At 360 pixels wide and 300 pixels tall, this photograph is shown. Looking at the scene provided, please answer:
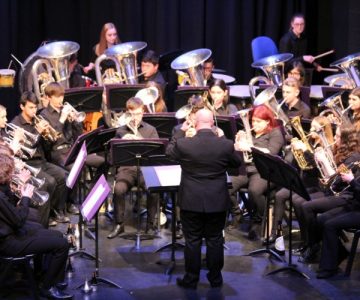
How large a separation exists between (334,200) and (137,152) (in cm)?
192

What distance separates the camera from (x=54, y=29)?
12141mm

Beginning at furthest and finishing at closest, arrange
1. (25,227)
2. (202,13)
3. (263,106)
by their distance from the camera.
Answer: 1. (202,13)
2. (263,106)
3. (25,227)

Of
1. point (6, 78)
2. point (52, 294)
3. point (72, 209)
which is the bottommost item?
point (72, 209)

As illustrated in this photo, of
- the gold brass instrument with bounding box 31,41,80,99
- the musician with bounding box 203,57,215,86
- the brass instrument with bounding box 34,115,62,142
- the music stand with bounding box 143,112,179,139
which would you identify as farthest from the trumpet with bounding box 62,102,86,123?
the musician with bounding box 203,57,215,86

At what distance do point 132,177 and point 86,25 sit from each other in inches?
188

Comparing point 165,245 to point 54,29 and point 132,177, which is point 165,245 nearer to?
point 132,177

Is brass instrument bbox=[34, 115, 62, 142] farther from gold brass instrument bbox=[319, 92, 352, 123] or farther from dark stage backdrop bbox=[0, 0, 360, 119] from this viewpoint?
dark stage backdrop bbox=[0, 0, 360, 119]

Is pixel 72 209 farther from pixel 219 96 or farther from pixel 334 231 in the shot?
pixel 334 231

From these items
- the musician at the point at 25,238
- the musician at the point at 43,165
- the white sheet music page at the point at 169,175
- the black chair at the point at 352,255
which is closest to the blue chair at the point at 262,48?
the musician at the point at 43,165

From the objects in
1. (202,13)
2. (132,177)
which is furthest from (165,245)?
(202,13)

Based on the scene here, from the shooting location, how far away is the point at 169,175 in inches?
273

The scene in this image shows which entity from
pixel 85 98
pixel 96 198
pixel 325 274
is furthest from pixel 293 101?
pixel 96 198

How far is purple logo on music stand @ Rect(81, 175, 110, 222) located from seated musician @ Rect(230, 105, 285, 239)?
2133mm

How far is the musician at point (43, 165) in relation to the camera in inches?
318
